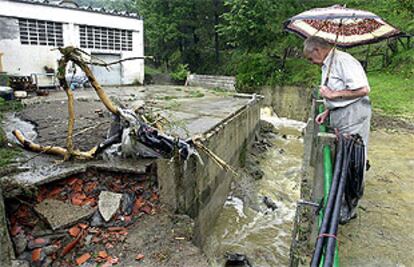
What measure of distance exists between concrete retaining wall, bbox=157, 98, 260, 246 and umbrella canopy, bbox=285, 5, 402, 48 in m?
2.51

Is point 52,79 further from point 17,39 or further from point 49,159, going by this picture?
point 49,159

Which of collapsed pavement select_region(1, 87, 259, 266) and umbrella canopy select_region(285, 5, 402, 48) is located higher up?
umbrella canopy select_region(285, 5, 402, 48)

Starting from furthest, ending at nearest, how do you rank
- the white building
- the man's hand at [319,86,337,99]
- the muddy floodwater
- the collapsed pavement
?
the white building < the muddy floodwater < the collapsed pavement < the man's hand at [319,86,337,99]

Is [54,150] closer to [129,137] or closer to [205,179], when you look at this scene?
[129,137]

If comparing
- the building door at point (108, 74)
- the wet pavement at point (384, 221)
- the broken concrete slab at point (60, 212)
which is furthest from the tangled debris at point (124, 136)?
the building door at point (108, 74)

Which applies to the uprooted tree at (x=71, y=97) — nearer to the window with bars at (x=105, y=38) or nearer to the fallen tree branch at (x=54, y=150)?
the fallen tree branch at (x=54, y=150)

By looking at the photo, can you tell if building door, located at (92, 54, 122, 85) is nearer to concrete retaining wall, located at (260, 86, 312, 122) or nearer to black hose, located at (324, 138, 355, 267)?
concrete retaining wall, located at (260, 86, 312, 122)

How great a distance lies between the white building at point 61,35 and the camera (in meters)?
15.4

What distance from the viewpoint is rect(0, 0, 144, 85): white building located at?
15.4 meters

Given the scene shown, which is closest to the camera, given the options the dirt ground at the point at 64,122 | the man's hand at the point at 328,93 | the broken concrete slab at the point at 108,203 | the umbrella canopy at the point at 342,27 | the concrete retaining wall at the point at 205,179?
the man's hand at the point at 328,93

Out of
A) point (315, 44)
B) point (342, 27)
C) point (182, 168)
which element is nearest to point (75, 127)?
point (182, 168)

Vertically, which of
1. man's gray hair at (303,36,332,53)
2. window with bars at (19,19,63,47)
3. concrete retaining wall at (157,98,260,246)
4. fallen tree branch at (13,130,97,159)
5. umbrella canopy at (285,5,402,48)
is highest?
window with bars at (19,19,63,47)

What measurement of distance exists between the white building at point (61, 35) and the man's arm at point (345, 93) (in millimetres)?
16896

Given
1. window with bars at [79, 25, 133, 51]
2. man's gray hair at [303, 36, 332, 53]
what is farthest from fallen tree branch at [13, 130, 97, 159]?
window with bars at [79, 25, 133, 51]
